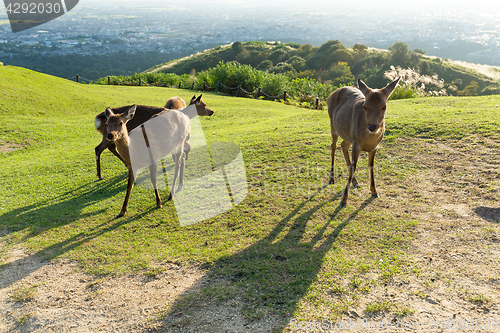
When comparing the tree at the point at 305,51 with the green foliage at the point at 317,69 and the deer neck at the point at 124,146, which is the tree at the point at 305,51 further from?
the deer neck at the point at 124,146

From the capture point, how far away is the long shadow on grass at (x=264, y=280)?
3.84 m

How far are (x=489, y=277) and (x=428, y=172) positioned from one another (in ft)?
11.7

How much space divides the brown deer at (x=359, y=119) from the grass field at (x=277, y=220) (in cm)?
83

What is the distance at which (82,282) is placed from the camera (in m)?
4.67

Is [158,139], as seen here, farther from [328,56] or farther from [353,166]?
[328,56]

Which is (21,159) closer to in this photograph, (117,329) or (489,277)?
(117,329)

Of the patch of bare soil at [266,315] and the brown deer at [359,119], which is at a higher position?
the brown deer at [359,119]

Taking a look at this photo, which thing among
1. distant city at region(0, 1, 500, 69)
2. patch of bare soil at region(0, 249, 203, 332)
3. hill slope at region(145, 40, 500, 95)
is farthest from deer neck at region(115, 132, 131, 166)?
distant city at region(0, 1, 500, 69)

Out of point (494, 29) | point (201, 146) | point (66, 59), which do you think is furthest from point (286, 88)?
point (494, 29)

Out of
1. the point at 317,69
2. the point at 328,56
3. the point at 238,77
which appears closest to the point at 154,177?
the point at 238,77

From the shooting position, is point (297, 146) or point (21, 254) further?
point (297, 146)

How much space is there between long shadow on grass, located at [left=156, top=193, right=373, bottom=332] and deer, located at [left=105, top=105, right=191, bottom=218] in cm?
282

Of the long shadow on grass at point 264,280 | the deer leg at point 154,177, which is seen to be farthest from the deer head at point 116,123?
the long shadow on grass at point 264,280

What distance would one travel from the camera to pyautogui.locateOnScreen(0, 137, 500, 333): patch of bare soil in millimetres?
3746
